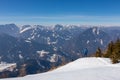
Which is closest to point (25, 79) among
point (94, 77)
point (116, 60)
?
point (94, 77)

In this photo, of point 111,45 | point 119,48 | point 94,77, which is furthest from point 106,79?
point 111,45

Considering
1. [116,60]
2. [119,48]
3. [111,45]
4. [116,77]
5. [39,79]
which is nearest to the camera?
[39,79]

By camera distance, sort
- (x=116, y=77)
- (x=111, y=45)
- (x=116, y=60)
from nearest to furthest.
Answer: (x=116, y=77)
(x=116, y=60)
(x=111, y=45)

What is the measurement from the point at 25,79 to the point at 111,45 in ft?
137

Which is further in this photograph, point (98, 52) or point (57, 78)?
point (98, 52)

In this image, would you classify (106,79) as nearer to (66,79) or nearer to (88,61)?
(66,79)

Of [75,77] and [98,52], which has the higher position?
[75,77]

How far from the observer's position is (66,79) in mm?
18484

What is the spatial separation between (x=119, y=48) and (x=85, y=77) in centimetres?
2448

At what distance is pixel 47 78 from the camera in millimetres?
18875

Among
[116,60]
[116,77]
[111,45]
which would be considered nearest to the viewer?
[116,77]

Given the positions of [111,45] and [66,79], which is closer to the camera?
[66,79]

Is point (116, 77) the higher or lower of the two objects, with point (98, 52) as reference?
higher

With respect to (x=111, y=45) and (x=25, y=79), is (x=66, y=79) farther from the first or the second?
(x=111, y=45)
